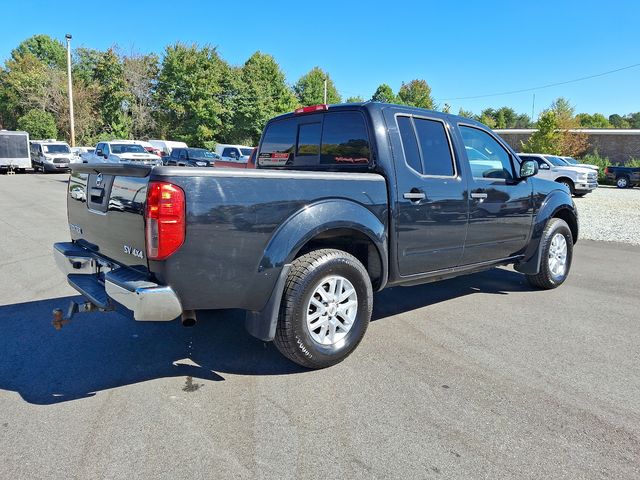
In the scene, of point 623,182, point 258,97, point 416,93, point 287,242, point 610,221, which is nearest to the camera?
point 287,242

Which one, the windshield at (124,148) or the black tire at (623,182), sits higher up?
the windshield at (124,148)

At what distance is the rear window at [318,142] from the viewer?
4.21 metres

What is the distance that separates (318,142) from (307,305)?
1829 millimetres

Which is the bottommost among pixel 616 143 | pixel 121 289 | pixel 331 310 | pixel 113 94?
pixel 331 310

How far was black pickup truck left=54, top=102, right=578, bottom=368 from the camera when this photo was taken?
3.00 metres

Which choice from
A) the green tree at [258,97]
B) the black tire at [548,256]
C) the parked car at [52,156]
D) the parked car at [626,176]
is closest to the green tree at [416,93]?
the green tree at [258,97]

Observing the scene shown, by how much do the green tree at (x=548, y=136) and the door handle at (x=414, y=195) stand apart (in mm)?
38252

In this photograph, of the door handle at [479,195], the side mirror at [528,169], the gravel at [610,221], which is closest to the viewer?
the door handle at [479,195]

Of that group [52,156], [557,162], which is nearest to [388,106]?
[557,162]

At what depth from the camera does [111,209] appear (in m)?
3.44

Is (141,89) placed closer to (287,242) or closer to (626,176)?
(626,176)

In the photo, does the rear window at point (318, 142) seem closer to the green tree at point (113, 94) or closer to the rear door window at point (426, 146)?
the rear door window at point (426, 146)

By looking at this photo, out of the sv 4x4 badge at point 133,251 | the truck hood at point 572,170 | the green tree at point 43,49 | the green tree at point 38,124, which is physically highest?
the green tree at point 43,49

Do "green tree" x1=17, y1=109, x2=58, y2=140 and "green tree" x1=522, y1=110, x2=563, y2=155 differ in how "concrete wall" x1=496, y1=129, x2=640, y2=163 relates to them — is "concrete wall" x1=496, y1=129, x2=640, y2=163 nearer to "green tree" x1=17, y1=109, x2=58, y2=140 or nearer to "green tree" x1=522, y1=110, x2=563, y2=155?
"green tree" x1=522, y1=110, x2=563, y2=155
